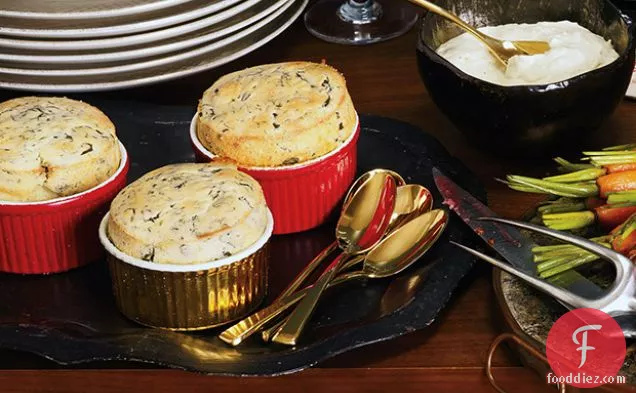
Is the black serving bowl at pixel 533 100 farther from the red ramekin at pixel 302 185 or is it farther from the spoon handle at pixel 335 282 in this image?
the spoon handle at pixel 335 282

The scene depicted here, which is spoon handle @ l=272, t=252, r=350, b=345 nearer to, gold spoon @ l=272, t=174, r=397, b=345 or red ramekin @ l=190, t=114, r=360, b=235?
gold spoon @ l=272, t=174, r=397, b=345

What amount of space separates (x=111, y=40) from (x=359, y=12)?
51 cm

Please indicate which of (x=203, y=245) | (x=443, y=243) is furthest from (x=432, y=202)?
(x=203, y=245)

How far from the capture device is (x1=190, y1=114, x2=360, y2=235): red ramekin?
1.19 m

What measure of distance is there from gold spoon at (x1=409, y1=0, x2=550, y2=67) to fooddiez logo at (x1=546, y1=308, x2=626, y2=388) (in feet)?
1.43

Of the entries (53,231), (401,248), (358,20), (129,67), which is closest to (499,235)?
→ (401,248)

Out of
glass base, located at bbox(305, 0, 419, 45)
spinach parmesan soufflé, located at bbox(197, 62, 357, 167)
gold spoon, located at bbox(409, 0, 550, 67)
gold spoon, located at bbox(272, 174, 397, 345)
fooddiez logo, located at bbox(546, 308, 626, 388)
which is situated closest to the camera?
fooddiez logo, located at bbox(546, 308, 626, 388)

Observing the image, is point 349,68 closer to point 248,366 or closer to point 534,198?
point 534,198

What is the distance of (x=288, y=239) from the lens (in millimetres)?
1210

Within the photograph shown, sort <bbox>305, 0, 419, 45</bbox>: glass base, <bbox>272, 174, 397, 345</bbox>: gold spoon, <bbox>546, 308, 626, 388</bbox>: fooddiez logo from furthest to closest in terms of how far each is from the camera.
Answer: <bbox>305, 0, 419, 45</bbox>: glass base < <bbox>272, 174, 397, 345</bbox>: gold spoon < <bbox>546, 308, 626, 388</bbox>: fooddiez logo

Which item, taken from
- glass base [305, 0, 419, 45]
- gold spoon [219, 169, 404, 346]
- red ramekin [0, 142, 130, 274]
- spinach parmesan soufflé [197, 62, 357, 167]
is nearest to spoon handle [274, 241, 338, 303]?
gold spoon [219, 169, 404, 346]

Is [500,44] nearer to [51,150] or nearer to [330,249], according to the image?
[330,249]

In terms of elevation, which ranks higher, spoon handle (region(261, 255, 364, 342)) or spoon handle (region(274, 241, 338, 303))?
spoon handle (region(261, 255, 364, 342))

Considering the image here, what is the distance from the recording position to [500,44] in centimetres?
133
